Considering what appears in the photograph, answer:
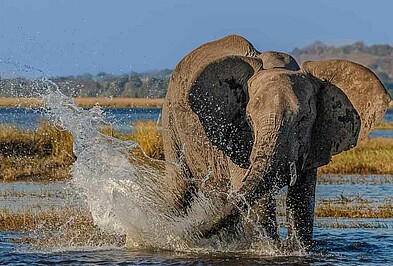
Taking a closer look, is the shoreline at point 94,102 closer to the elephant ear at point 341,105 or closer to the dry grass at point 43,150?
the dry grass at point 43,150

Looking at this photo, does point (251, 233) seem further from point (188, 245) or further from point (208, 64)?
point (208, 64)

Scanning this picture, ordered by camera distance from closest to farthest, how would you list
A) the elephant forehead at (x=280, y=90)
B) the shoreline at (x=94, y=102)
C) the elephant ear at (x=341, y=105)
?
the elephant forehead at (x=280, y=90) < the elephant ear at (x=341, y=105) < the shoreline at (x=94, y=102)

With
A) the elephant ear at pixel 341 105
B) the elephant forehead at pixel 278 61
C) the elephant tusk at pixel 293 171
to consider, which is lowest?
the elephant tusk at pixel 293 171

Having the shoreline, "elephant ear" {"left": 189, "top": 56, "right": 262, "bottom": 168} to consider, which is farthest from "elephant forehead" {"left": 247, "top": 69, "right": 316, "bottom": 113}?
the shoreline

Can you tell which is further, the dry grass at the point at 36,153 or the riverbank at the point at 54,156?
the riverbank at the point at 54,156

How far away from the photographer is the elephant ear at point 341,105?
9594mm

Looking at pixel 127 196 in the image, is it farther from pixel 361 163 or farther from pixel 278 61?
pixel 361 163

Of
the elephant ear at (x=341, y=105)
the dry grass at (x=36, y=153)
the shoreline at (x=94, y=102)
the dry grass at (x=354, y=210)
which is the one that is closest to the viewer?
the elephant ear at (x=341, y=105)

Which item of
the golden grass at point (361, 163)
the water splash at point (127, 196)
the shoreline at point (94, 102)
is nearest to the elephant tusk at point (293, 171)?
the water splash at point (127, 196)

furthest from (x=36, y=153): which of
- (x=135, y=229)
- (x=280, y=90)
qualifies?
(x=280, y=90)

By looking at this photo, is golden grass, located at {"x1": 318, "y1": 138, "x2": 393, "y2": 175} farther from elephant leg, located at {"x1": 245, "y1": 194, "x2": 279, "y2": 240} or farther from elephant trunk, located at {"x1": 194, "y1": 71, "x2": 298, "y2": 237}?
elephant trunk, located at {"x1": 194, "y1": 71, "x2": 298, "y2": 237}

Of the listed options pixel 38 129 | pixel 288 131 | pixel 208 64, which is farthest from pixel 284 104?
pixel 38 129

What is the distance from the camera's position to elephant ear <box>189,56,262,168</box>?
9.31 m

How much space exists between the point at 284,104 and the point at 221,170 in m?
1.93
